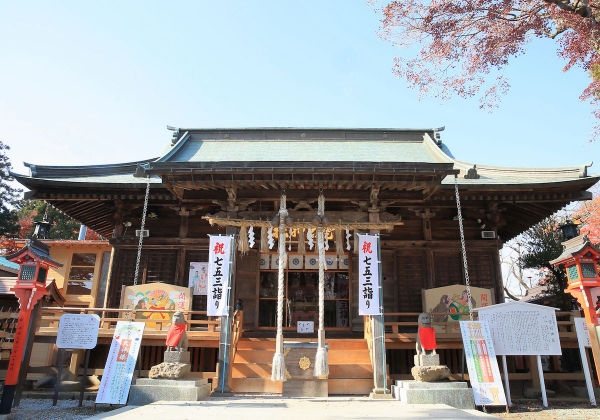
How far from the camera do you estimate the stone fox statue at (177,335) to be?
8133 mm

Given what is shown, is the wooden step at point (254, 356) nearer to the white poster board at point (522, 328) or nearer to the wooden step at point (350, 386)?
the wooden step at point (350, 386)

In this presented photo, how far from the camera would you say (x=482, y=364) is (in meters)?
8.12

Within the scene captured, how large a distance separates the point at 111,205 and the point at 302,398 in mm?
7660

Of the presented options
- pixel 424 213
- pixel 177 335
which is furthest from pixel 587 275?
pixel 177 335

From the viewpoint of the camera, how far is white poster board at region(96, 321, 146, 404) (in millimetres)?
7668

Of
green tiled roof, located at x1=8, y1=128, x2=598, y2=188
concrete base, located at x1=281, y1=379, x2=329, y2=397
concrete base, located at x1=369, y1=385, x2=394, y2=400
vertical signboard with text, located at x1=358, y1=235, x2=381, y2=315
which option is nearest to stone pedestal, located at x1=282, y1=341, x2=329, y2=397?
concrete base, located at x1=281, y1=379, x2=329, y2=397

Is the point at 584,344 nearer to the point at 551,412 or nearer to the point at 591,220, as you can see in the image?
the point at 551,412

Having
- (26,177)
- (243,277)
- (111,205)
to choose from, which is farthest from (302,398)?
(26,177)

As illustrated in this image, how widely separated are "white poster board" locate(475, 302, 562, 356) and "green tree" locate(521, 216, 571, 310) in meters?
7.01

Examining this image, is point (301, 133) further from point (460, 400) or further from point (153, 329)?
point (460, 400)

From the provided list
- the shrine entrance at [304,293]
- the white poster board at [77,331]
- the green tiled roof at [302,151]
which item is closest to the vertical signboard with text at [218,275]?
the white poster board at [77,331]

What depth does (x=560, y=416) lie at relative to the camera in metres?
7.39

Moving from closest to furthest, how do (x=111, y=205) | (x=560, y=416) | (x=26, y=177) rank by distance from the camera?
(x=560, y=416)
(x=26, y=177)
(x=111, y=205)

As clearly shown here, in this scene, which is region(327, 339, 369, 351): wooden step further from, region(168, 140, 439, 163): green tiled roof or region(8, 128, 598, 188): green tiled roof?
region(168, 140, 439, 163): green tiled roof
